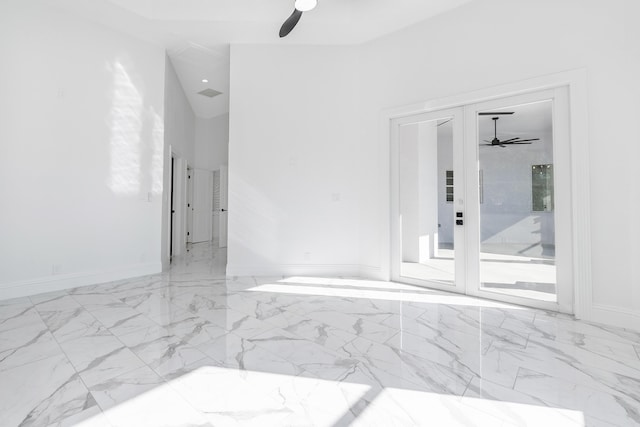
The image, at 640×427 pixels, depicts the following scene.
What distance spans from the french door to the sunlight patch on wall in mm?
3571

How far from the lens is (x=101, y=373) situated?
1699mm

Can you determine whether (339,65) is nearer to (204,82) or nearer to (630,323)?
(204,82)

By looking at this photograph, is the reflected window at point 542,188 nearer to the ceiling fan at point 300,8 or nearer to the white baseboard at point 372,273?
the white baseboard at point 372,273

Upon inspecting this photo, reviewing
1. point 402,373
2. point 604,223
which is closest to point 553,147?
point 604,223

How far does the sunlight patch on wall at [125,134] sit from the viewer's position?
3.95 metres

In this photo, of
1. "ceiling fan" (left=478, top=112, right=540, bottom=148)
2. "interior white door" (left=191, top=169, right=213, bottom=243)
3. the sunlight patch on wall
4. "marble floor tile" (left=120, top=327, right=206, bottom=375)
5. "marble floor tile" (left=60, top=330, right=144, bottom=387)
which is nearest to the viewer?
"marble floor tile" (left=60, top=330, right=144, bottom=387)

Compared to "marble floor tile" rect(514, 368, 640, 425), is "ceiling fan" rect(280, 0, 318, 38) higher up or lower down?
higher up

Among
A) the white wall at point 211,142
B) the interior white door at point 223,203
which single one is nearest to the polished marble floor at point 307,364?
the interior white door at point 223,203

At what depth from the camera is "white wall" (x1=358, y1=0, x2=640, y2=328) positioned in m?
2.48

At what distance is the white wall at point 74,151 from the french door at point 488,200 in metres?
3.54

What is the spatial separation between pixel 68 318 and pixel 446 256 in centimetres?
387

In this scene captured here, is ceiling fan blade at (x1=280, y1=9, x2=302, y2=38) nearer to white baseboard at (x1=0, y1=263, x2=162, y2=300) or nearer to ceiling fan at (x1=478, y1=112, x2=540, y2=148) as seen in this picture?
ceiling fan at (x1=478, y1=112, x2=540, y2=148)

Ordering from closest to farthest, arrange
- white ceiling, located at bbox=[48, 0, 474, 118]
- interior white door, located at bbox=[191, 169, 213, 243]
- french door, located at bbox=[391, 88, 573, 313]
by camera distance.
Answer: french door, located at bbox=[391, 88, 573, 313], white ceiling, located at bbox=[48, 0, 474, 118], interior white door, located at bbox=[191, 169, 213, 243]

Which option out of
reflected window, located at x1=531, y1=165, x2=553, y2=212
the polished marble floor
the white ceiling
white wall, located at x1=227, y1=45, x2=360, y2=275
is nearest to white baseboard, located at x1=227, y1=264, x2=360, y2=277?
white wall, located at x1=227, y1=45, x2=360, y2=275
